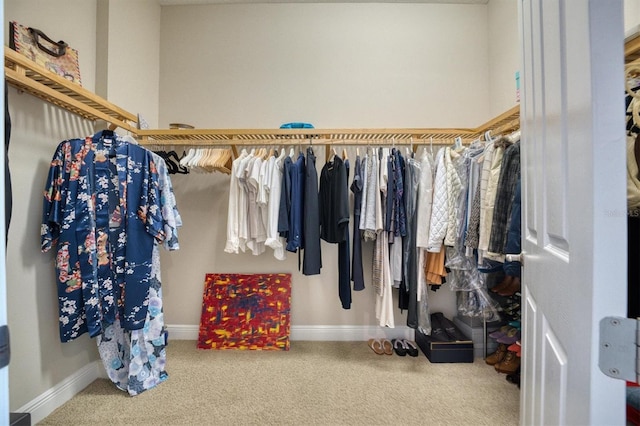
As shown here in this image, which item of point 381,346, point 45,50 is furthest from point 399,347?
point 45,50

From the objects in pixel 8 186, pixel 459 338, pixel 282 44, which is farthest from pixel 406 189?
pixel 8 186

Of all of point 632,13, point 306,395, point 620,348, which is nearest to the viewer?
point 620,348

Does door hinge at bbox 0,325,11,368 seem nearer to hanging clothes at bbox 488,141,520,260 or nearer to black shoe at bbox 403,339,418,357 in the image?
hanging clothes at bbox 488,141,520,260

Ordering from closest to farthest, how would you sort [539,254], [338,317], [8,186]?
[539,254] → [8,186] → [338,317]

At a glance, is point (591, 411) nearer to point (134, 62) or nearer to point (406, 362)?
point (406, 362)

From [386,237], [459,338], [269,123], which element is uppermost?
[269,123]

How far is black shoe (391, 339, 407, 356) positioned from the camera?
200cm

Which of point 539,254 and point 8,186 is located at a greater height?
point 8,186

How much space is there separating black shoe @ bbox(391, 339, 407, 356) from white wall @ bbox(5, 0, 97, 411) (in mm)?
2248

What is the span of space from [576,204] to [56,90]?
2.37 m

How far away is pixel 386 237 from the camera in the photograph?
1.91 metres

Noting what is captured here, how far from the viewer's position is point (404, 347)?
6.70ft

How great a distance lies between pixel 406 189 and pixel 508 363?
1406 millimetres

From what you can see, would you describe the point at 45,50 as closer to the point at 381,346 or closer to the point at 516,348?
the point at 381,346
